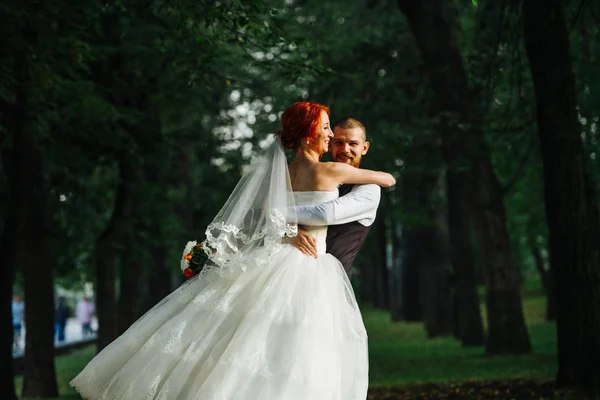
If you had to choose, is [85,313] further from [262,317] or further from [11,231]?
[262,317]

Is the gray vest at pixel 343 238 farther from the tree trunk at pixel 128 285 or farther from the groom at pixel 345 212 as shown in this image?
the tree trunk at pixel 128 285

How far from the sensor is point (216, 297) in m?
6.61

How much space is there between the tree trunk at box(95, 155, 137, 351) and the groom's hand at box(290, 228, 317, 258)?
42.0 ft

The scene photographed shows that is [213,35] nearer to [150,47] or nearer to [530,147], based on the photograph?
[150,47]

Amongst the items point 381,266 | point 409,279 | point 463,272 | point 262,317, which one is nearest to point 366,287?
point 381,266

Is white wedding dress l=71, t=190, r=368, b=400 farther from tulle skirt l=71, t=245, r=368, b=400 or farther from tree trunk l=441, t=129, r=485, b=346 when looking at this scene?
tree trunk l=441, t=129, r=485, b=346

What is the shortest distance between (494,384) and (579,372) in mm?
2410

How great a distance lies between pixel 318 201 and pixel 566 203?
20.6 ft

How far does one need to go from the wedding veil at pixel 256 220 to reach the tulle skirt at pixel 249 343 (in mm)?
92

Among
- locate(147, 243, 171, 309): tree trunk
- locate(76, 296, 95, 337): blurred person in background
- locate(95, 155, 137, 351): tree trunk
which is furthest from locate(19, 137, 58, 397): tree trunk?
locate(76, 296, 95, 337): blurred person in background

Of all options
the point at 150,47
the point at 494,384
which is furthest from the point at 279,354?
the point at 150,47

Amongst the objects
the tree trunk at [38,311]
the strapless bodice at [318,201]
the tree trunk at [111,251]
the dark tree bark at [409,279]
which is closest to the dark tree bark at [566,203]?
the strapless bodice at [318,201]

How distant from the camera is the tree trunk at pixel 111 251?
19422 millimetres

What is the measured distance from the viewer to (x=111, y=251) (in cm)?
1967
